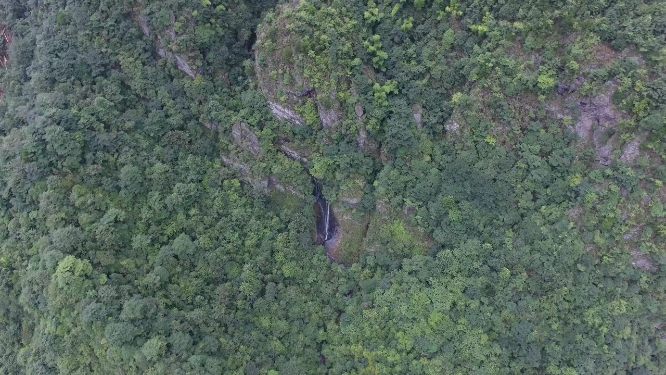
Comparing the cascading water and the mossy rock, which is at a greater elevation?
the mossy rock

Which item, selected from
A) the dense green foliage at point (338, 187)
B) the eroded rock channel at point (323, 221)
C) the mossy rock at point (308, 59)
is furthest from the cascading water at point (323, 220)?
the mossy rock at point (308, 59)

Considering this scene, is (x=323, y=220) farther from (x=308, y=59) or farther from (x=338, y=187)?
(x=308, y=59)

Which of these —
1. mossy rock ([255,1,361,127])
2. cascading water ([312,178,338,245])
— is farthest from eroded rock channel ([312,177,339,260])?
mossy rock ([255,1,361,127])

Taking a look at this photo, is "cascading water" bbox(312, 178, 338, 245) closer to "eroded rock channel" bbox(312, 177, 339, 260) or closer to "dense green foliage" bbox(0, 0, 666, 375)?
"eroded rock channel" bbox(312, 177, 339, 260)

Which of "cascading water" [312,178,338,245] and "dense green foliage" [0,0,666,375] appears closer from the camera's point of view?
"dense green foliage" [0,0,666,375]

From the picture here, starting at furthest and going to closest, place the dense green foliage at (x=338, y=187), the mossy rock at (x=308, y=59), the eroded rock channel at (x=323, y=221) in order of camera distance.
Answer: the eroded rock channel at (x=323, y=221)
the mossy rock at (x=308, y=59)
the dense green foliage at (x=338, y=187)

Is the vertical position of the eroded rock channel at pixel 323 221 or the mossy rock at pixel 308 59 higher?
the mossy rock at pixel 308 59

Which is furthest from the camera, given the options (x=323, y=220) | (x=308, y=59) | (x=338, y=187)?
(x=323, y=220)

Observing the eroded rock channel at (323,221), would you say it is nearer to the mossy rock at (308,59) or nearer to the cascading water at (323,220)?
the cascading water at (323,220)

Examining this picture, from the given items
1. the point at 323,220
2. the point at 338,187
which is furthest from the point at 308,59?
the point at 323,220
